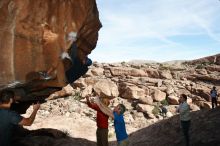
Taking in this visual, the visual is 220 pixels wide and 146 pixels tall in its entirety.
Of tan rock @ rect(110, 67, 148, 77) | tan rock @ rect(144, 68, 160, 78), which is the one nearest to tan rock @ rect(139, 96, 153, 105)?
tan rock @ rect(110, 67, 148, 77)

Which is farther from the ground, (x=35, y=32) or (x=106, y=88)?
(x=35, y=32)

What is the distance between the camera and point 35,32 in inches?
391

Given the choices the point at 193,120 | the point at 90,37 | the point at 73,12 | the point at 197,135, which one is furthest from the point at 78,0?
the point at 193,120

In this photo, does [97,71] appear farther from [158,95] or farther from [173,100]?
[173,100]

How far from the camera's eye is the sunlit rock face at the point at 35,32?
30.3 feet

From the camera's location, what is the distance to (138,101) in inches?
1192

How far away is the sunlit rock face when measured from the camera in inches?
364

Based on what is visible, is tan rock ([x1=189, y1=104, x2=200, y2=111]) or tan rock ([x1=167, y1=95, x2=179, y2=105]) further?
tan rock ([x1=167, y1=95, x2=179, y2=105])

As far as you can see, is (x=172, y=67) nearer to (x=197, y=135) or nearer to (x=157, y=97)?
(x=157, y=97)

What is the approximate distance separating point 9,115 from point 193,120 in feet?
41.1

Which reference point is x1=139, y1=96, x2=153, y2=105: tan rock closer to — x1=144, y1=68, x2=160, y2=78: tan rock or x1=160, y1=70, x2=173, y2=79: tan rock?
x1=144, y1=68, x2=160, y2=78: tan rock

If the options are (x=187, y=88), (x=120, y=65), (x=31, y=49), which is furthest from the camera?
(x=120, y=65)

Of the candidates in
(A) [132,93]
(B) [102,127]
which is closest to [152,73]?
(A) [132,93]

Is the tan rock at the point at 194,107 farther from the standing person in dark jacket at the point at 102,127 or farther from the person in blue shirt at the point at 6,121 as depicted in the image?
the person in blue shirt at the point at 6,121
